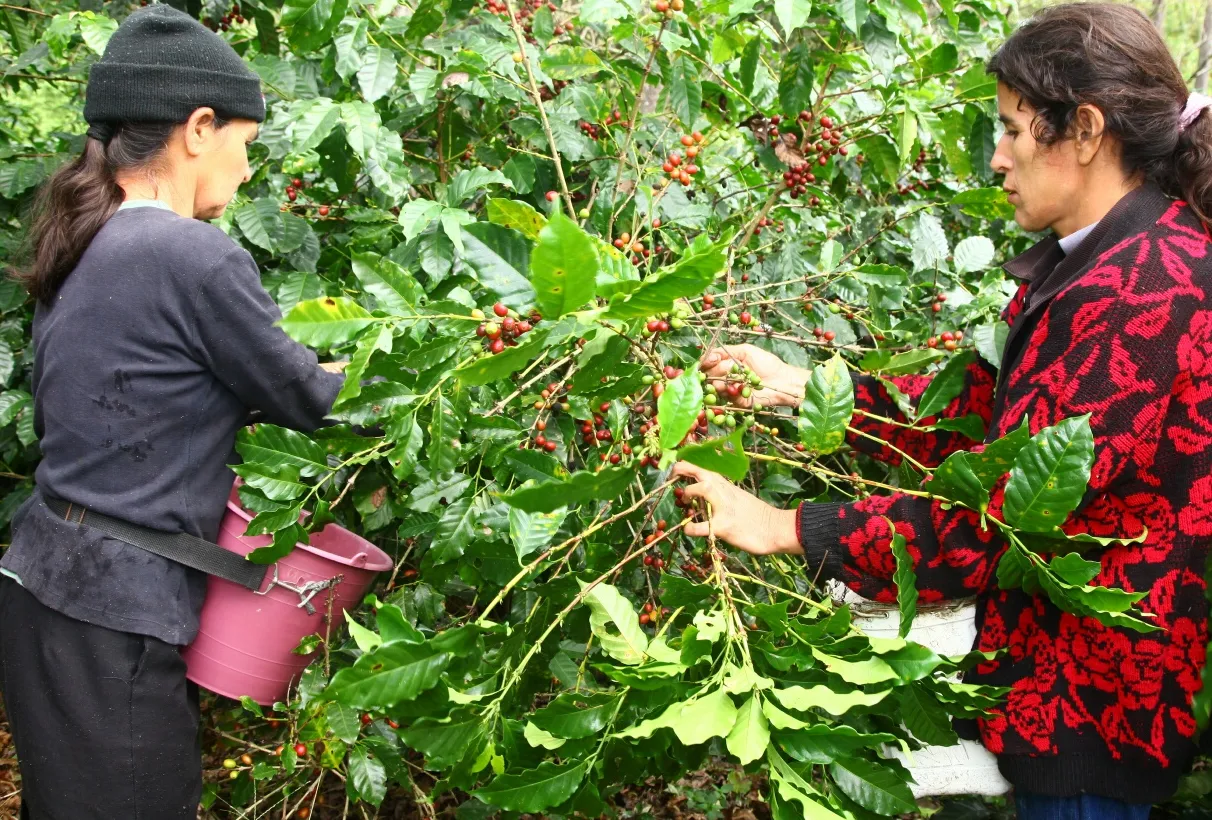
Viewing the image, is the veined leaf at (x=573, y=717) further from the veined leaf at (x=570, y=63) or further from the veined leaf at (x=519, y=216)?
the veined leaf at (x=570, y=63)

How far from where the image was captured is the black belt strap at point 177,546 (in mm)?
1883

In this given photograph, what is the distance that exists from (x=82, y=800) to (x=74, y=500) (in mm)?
547

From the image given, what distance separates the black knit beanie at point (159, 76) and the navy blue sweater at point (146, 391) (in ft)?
0.62

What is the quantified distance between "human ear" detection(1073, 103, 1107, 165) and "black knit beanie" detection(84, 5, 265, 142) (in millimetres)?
1524

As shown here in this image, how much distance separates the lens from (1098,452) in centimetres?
152

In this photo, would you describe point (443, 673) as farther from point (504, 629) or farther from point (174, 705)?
point (174, 705)

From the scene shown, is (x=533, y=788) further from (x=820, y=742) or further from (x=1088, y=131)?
(x=1088, y=131)

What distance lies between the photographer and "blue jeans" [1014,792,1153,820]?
1673mm

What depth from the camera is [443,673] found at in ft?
4.37

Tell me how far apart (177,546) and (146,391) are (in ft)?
0.96

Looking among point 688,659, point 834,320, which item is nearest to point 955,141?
point 834,320

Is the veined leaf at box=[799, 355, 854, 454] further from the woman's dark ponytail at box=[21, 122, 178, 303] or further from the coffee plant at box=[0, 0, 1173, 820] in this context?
the woman's dark ponytail at box=[21, 122, 178, 303]

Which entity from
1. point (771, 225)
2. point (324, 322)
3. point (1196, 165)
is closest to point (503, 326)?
point (324, 322)

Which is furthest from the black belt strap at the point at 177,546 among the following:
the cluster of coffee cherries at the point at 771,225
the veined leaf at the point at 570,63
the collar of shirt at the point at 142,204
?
the cluster of coffee cherries at the point at 771,225
